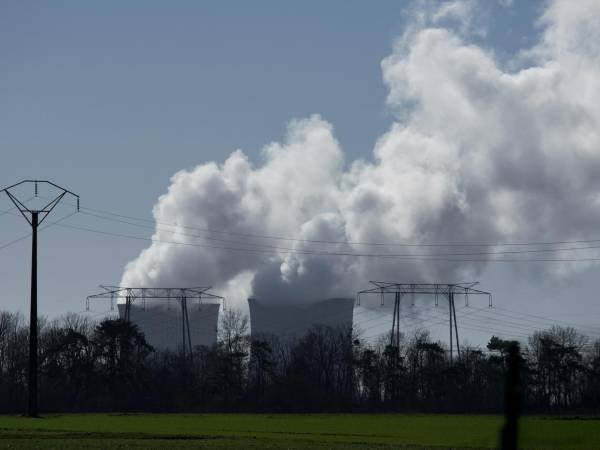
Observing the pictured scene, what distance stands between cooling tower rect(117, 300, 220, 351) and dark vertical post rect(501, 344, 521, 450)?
392ft

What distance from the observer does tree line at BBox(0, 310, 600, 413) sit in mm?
93562

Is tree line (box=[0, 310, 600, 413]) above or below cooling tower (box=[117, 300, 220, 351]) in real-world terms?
below

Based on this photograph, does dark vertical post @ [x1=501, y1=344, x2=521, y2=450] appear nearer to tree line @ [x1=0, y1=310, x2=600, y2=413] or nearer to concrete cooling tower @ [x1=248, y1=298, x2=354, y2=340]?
tree line @ [x1=0, y1=310, x2=600, y2=413]

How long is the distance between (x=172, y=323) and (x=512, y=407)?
424ft

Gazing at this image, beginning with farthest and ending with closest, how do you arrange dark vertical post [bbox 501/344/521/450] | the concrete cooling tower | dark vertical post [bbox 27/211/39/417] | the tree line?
1. the concrete cooling tower
2. the tree line
3. dark vertical post [bbox 27/211/39/417]
4. dark vertical post [bbox 501/344/521/450]

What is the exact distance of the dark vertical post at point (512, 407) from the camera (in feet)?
11.8

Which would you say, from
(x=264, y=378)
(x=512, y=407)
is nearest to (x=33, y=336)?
(x=264, y=378)

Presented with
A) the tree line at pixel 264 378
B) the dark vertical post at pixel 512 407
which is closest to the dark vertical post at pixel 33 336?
the tree line at pixel 264 378

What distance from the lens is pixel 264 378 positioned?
345 feet

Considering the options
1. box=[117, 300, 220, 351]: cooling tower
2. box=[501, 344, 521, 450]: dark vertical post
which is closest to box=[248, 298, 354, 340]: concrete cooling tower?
box=[117, 300, 220, 351]: cooling tower

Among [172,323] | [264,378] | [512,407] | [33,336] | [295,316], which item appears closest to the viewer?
[512,407]

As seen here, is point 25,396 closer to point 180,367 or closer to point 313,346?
point 180,367

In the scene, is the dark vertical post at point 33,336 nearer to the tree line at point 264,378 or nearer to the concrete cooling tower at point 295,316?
the tree line at point 264,378

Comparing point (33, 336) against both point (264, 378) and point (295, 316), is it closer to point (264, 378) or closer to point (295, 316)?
point (264, 378)
